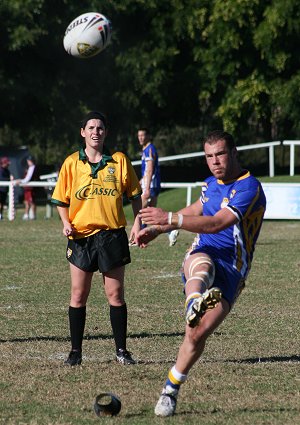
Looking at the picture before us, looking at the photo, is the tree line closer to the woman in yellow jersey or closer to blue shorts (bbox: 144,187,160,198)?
blue shorts (bbox: 144,187,160,198)

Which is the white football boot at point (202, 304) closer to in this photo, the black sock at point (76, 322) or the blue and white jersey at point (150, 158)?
the black sock at point (76, 322)

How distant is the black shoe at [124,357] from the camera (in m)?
8.08

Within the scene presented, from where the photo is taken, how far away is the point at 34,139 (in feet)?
147

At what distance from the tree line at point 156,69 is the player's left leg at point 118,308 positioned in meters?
23.0

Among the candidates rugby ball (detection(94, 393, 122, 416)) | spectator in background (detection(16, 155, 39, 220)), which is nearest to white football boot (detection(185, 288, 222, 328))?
rugby ball (detection(94, 393, 122, 416))

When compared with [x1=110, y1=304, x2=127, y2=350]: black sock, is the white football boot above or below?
above

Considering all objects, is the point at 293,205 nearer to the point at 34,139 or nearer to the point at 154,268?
the point at 154,268

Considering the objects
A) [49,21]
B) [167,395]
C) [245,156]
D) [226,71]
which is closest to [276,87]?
[226,71]

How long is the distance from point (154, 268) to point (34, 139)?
99.9 feet

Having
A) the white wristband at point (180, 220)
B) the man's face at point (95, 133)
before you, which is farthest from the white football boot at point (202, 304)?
the man's face at point (95, 133)

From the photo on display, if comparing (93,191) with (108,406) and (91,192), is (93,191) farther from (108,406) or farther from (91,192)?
(108,406)

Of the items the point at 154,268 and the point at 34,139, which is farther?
the point at 34,139

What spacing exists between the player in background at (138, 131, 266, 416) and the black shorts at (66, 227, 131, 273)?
122 cm

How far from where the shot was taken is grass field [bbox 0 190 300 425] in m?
6.53
